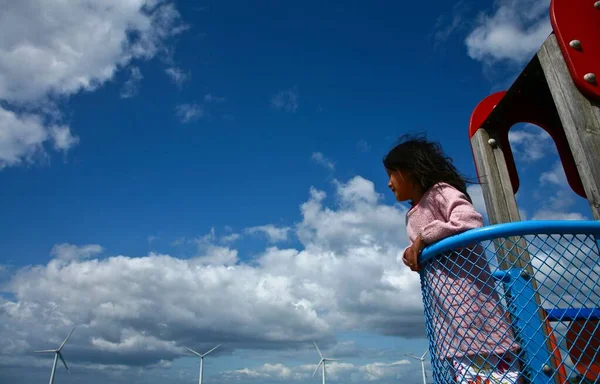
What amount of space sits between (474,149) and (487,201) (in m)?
0.49

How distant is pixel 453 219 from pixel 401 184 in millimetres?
676

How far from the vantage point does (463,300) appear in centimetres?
218

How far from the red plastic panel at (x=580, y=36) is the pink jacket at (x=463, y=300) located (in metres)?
1.05

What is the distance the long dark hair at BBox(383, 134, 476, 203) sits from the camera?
2793mm

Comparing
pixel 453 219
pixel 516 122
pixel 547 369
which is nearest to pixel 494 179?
pixel 516 122

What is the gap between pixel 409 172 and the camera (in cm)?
290

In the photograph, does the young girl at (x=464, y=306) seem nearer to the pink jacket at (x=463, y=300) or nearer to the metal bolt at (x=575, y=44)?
the pink jacket at (x=463, y=300)

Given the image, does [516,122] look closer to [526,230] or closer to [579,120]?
[579,120]

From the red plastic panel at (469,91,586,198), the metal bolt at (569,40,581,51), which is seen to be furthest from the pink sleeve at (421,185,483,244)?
the red plastic panel at (469,91,586,198)

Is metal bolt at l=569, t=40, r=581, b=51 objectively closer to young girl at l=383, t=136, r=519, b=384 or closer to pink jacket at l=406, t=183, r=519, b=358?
young girl at l=383, t=136, r=519, b=384

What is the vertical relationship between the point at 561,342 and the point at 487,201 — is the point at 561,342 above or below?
below

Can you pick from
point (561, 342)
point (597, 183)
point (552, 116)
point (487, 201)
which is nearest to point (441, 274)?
point (561, 342)

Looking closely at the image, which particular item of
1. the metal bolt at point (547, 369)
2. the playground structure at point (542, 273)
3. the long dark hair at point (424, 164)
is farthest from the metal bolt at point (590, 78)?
the metal bolt at point (547, 369)

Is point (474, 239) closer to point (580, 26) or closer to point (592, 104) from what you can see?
point (592, 104)
